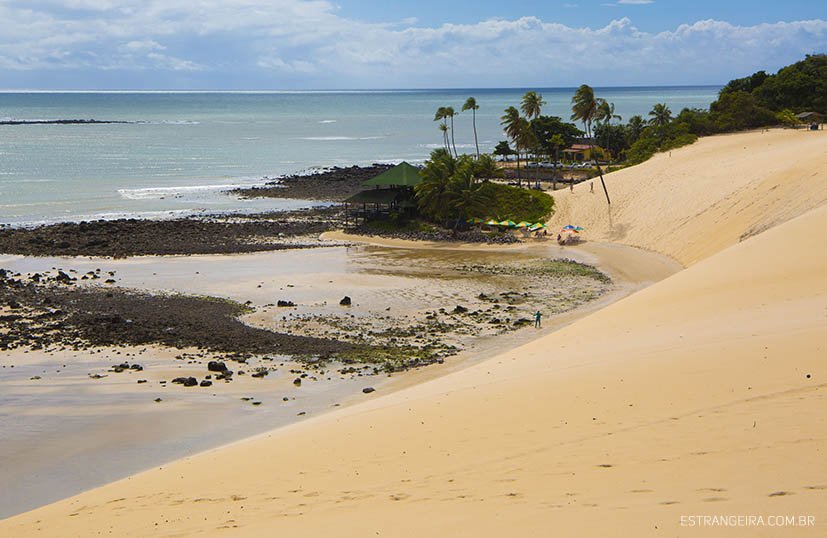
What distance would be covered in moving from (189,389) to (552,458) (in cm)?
1312

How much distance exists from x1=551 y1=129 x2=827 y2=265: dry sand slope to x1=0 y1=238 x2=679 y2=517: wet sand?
3.86 metres

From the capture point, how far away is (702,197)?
4559 cm

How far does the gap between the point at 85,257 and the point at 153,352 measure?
65.5 feet

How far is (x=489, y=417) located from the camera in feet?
41.7

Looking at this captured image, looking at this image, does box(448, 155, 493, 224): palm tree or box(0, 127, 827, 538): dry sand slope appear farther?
box(448, 155, 493, 224): palm tree

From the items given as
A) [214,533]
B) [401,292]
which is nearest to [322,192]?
[401,292]

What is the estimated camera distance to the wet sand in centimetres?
1667

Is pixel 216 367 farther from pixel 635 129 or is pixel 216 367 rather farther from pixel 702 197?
pixel 635 129

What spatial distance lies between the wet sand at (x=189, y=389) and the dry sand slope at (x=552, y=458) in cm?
299

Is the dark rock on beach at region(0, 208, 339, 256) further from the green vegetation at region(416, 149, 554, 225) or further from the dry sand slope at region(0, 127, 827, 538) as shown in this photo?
the dry sand slope at region(0, 127, 827, 538)

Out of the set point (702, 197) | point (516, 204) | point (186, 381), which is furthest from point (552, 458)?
point (516, 204)

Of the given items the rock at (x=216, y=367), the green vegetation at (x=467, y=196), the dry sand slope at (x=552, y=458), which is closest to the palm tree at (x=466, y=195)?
the green vegetation at (x=467, y=196)

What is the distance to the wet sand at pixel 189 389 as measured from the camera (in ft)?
54.7

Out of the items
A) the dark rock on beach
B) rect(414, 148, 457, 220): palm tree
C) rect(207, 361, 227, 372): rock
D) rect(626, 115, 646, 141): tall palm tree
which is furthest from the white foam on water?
rect(207, 361, 227, 372): rock
